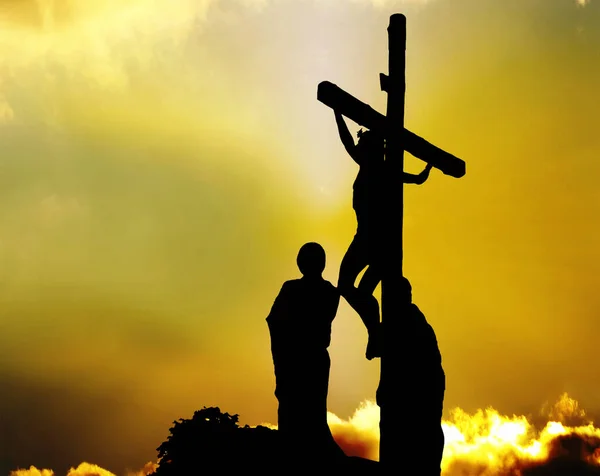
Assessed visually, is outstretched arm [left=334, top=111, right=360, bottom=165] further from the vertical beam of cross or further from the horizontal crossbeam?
the vertical beam of cross

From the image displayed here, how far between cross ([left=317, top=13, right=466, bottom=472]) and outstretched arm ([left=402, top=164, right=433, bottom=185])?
0.14m

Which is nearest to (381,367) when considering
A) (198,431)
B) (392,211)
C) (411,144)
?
(392,211)

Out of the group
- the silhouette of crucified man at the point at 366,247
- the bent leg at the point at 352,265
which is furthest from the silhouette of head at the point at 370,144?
the bent leg at the point at 352,265

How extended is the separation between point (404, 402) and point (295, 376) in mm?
1705

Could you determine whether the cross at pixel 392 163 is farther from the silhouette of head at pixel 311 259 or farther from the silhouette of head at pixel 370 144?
the silhouette of head at pixel 311 259

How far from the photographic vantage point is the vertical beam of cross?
12.0m

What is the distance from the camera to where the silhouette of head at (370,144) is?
12445mm

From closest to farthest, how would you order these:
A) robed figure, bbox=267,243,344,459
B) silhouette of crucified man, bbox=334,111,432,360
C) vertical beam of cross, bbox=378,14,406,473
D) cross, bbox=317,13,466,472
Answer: robed figure, bbox=267,243,344,459, cross, bbox=317,13,466,472, vertical beam of cross, bbox=378,14,406,473, silhouette of crucified man, bbox=334,111,432,360

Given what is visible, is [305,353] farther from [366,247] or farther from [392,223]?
[392,223]

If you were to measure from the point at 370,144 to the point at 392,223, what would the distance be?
116cm

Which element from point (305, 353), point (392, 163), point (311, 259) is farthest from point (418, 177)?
point (305, 353)

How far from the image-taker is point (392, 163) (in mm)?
12797

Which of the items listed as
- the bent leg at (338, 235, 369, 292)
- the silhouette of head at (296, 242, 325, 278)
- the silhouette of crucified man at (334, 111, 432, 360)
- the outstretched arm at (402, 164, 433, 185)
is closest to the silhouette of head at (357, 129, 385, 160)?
the silhouette of crucified man at (334, 111, 432, 360)

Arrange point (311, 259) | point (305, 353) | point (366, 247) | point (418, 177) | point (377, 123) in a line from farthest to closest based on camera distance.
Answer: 1. point (418, 177)
2. point (377, 123)
3. point (366, 247)
4. point (311, 259)
5. point (305, 353)
